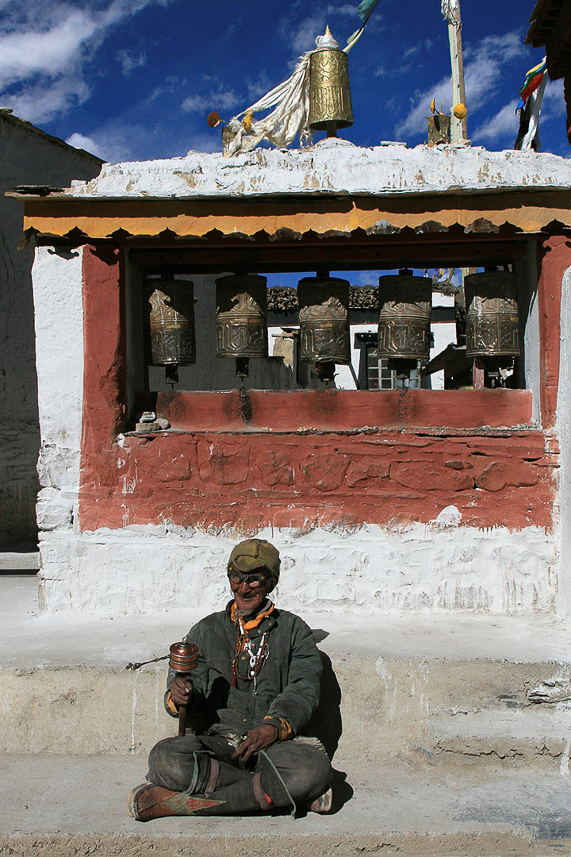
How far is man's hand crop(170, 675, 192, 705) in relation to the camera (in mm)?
2902

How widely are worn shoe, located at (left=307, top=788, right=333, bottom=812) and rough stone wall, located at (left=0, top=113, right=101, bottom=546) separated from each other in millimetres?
6622

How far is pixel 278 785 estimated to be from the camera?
2822mm

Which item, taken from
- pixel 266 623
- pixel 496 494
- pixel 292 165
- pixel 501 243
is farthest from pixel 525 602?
pixel 292 165

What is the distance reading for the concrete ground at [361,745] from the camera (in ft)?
8.99

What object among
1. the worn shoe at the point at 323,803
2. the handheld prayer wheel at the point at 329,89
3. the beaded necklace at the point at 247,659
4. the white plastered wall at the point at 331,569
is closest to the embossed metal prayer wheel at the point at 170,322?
the white plastered wall at the point at 331,569

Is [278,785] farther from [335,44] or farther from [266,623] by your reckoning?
[335,44]

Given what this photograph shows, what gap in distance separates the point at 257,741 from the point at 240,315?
251 cm

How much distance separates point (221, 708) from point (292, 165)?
291cm

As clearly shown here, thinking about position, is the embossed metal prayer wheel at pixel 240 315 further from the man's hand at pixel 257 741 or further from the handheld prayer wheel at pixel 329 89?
the man's hand at pixel 257 741

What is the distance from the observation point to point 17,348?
8938 mm

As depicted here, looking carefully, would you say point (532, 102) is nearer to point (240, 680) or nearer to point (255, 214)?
point (255, 214)

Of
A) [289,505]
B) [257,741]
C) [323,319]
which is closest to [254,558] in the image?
[257,741]

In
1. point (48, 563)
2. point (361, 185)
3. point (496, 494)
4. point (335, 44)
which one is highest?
point (335, 44)

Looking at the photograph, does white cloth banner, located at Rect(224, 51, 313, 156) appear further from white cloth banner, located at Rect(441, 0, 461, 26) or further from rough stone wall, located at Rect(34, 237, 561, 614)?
white cloth banner, located at Rect(441, 0, 461, 26)
